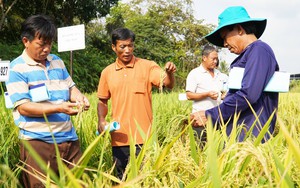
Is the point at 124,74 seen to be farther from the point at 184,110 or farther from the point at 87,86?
the point at 87,86

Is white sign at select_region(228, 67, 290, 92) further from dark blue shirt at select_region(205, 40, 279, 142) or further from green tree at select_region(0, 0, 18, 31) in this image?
green tree at select_region(0, 0, 18, 31)

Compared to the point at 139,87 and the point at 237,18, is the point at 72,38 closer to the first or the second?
the point at 139,87

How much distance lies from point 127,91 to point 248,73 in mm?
752

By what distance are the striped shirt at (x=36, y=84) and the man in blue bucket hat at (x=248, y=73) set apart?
1.82 ft

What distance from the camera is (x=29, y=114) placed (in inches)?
58.6

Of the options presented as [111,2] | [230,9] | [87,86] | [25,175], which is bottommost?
[87,86]

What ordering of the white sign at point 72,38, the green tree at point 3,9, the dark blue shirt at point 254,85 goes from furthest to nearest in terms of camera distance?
1. the green tree at point 3,9
2. the white sign at point 72,38
3. the dark blue shirt at point 254,85

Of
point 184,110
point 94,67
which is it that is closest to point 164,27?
point 94,67

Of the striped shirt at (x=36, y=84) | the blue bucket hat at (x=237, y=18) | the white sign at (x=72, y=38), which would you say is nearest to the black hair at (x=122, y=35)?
the striped shirt at (x=36, y=84)

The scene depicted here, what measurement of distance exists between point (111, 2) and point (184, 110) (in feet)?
32.9

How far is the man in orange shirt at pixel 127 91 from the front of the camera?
1.96 meters

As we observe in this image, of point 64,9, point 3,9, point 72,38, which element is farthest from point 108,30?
point 72,38

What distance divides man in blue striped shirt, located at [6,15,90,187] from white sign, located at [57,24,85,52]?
2.09 meters

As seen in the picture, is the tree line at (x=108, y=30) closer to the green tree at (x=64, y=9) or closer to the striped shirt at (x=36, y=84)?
the green tree at (x=64, y=9)
